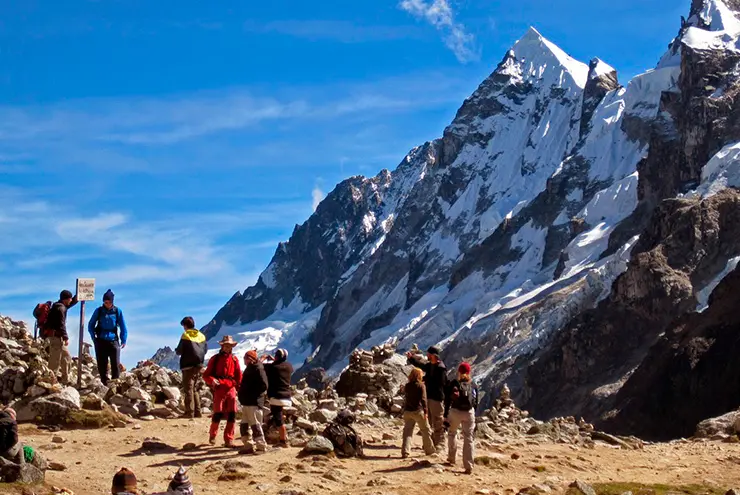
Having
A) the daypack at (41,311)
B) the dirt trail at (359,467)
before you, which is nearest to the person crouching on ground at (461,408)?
the dirt trail at (359,467)

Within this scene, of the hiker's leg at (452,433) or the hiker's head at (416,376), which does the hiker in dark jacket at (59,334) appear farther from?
the hiker's leg at (452,433)

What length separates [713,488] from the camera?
24.4 m

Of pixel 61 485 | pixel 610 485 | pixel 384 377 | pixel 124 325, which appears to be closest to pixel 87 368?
pixel 124 325

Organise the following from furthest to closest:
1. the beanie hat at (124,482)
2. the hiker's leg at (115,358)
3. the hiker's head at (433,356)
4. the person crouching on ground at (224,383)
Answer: the hiker's leg at (115,358), the hiker's head at (433,356), the person crouching on ground at (224,383), the beanie hat at (124,482)

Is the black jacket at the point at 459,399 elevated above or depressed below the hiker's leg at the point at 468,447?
above

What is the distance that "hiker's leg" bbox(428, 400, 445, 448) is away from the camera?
25438 millimetres

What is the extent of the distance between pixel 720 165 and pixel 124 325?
160881 millimetres

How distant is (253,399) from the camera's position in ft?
79.3

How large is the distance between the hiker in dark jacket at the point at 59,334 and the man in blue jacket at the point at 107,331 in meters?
0.72

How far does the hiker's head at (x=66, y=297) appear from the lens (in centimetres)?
3050

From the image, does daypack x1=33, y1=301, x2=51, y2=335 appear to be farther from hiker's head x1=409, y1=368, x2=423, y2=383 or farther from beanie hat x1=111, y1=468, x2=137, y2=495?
beanie hat x1=111, y1=468, x2=137, y2=495

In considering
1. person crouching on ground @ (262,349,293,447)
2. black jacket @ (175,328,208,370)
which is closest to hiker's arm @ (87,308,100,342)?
black jacket @ (175,328,208,370)

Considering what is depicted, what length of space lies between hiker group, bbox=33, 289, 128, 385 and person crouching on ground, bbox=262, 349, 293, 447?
21.9 feet

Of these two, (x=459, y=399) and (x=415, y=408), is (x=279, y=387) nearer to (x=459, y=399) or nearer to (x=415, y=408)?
(x=415, y=408)
